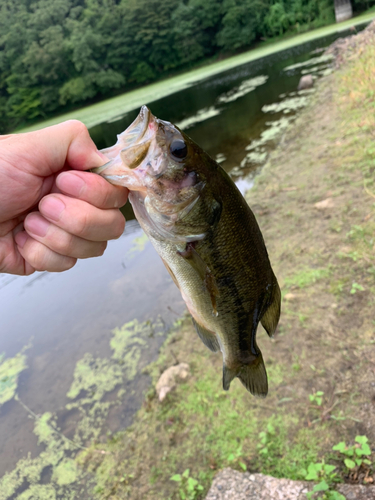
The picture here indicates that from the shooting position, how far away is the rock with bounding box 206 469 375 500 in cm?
212

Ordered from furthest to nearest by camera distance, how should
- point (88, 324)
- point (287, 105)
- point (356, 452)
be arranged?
point (287, 105)
point (88, 324)
point (356, 452)

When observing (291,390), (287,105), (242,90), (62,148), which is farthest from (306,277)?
(242,90)

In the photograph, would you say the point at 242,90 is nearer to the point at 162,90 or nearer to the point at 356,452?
the point at 162,90

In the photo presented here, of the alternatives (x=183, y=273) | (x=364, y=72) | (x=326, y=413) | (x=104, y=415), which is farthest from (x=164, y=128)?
(x=364, y=72)

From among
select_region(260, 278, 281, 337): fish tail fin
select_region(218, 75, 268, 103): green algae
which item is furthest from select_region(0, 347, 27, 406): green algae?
select_region(218, 75, 268, 103): green algae

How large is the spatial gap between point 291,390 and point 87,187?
2.59 meters

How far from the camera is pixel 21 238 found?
1892 millimetres

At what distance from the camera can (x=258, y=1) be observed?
45500mm

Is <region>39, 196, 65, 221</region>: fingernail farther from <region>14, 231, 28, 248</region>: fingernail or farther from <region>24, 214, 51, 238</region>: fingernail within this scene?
<region>14, 231, 28, 248</region>: fingernail

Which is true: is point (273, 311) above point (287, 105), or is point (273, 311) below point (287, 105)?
above

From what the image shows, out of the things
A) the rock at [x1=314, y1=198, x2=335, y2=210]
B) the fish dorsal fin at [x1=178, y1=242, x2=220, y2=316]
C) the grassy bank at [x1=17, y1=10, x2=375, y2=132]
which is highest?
the fish dorsal fin at [x1=178, y1=242, x2=220, y2=316]

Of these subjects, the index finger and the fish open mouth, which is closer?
the fish open mouth

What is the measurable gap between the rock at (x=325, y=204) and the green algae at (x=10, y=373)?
210 inches

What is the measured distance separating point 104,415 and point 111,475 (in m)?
0.78
